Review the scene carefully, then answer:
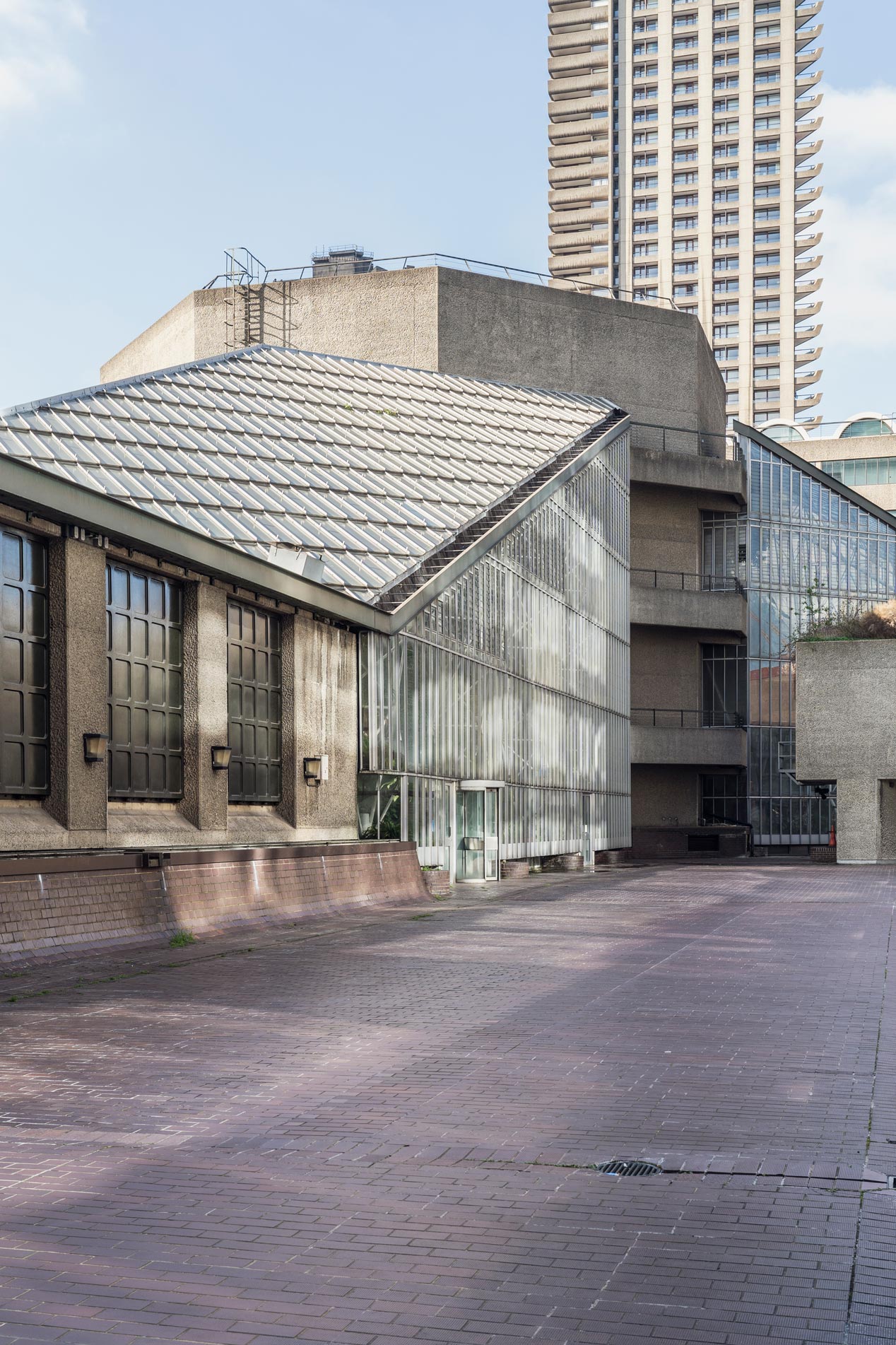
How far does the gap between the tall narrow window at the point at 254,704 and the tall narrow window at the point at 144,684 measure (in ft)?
5.84

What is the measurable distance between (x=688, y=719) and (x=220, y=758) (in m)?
43.7

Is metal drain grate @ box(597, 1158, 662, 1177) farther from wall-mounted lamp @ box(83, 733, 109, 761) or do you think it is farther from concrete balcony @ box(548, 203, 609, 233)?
concrete balcony @ box(548, 203, 609, 233)

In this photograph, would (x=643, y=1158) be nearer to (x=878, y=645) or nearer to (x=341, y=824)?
(x=341, y=824)

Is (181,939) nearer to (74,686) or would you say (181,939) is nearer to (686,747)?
(74,686)

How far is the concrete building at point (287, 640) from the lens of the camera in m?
18.5

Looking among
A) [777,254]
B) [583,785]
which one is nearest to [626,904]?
[583,785]

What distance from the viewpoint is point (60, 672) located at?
18.7 meters

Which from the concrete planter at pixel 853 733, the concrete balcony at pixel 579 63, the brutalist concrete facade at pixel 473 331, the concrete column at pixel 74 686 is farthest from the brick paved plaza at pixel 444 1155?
the concrete balcony at pixel 579 63

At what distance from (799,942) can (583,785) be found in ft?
99.9

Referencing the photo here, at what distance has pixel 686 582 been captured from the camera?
212 feet

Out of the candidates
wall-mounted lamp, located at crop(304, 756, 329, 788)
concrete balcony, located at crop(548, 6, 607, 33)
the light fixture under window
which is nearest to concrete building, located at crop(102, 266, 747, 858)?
wall-mounted lamp, located at crop(304, 756, 329, 788)

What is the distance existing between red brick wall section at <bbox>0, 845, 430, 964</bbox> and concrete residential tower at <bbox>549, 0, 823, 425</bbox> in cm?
13362

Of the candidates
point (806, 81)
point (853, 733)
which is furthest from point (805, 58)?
point (853, 733)

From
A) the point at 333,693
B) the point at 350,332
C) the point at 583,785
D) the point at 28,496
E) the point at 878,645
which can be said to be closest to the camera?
the point at 28,496
